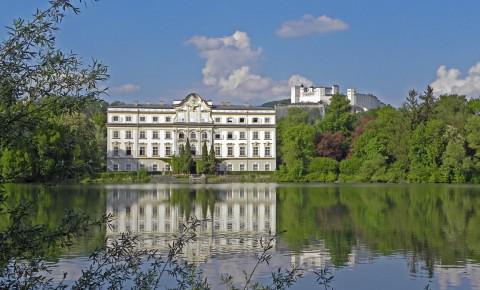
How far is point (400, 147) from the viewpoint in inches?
2153

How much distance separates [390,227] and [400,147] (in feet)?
122

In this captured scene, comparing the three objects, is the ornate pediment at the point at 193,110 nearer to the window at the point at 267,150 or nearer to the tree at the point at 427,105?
the window at the point at 267,150

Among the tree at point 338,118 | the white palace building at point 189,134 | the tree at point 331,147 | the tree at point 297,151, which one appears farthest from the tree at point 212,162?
the tree at point 338,118

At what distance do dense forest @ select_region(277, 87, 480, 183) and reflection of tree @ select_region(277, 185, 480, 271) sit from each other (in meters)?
23.7

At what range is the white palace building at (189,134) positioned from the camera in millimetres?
64438

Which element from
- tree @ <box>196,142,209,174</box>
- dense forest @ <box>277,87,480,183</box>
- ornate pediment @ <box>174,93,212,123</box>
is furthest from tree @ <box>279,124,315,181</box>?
ornate pediment @ <box>174,93,212,123</box>

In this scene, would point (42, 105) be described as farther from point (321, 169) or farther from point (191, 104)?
point (191, 104)

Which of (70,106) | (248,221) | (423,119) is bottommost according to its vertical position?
(248,221)

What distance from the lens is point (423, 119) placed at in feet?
184

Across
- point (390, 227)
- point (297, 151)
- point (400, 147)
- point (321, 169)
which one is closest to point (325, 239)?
point (390, 227)

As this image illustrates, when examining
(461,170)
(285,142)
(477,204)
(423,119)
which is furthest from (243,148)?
(477,204)

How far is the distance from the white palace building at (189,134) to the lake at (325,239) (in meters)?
37.5

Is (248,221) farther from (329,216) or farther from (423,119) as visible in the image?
(423,119)

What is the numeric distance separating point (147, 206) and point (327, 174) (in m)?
32.6
